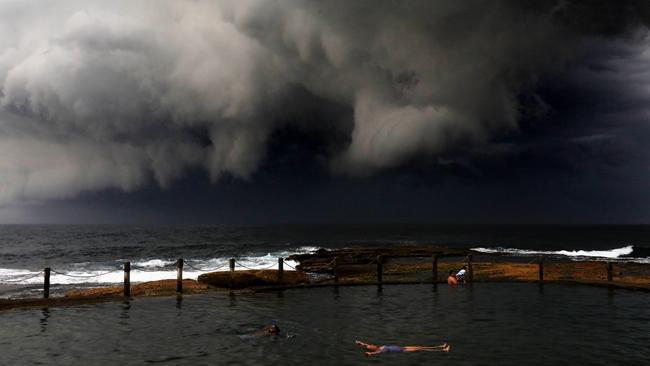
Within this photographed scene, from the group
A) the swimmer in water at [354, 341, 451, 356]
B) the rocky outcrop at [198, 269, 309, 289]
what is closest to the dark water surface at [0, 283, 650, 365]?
the swimmer in water at [354, 341, 451, 356]

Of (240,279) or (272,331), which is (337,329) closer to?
(272,331)

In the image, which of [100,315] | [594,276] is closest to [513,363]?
[100,315]

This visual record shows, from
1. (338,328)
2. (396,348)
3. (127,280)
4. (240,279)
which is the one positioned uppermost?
(127,280)

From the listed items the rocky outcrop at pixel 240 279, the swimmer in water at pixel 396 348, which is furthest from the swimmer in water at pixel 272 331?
the rocky outcrop at pixel 240 279

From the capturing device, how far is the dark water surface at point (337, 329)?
16.6 metres

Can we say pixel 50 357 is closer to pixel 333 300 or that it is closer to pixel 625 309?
pixel 333 300

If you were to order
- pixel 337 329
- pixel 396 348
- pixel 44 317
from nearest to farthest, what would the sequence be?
pixel 396 348 < pixel 337 329 < pixel 44 317

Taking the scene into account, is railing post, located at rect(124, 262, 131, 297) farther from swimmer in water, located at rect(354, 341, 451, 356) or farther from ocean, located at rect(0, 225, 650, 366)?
swimmer in water, located at rect(354, 341, 451, 356)

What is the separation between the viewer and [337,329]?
20.8 m

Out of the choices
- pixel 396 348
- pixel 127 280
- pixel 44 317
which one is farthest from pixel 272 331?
pixel 127 280

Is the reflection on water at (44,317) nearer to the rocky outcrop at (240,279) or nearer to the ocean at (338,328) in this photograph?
the ocean at (338,328)

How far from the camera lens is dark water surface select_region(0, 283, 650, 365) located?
652 inches

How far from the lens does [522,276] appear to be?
3994 centimetres

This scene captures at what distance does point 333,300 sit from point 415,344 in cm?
1107
